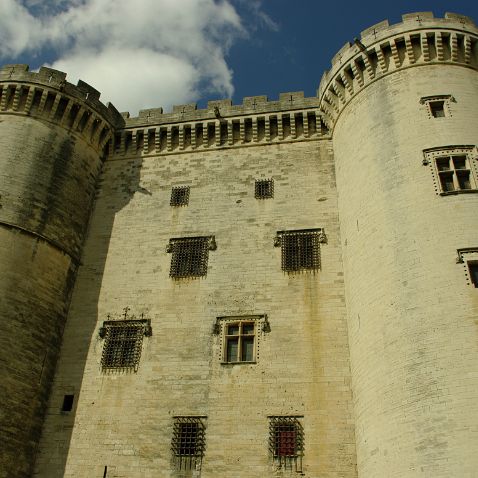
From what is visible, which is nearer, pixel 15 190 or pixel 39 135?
pixel 15 190

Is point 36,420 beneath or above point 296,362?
beneath

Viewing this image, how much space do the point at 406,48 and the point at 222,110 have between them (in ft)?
19.5

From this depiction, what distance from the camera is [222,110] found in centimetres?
1891

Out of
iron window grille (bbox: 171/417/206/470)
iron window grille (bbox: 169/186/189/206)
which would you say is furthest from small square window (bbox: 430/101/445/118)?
iron window grille (bbox: 171/417/206/470)

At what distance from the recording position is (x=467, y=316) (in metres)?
11.7

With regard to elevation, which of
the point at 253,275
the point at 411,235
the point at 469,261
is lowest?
the point at 469,261

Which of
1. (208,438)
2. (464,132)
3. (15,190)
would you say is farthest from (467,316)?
(15,190)

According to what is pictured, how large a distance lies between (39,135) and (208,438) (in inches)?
407

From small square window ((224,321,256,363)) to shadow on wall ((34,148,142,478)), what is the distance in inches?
144

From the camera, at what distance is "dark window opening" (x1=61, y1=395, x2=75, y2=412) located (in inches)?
577

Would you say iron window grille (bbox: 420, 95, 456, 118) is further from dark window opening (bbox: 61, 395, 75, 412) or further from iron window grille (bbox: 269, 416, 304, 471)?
dark window opening (bbox: 61, 395, 75, 412)

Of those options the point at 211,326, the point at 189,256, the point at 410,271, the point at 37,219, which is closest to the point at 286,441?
the point at 211,326

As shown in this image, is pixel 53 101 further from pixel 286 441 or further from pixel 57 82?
pixel 286 441

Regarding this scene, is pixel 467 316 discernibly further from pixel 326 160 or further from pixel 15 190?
pixel 15 190
